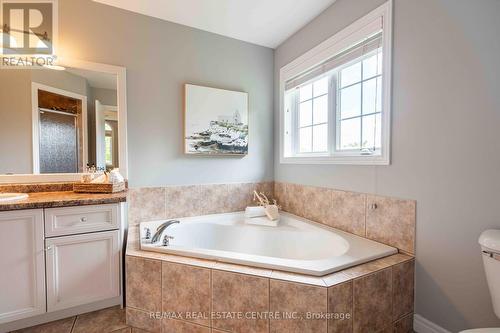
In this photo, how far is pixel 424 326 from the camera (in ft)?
4.68

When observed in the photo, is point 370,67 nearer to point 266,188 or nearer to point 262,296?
point 266,188

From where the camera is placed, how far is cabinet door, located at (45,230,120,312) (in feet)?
5.15

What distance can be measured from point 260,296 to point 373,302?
25.0 inches

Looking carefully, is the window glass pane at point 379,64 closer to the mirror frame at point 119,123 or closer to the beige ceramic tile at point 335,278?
the beige ceramic tile at point 335,278

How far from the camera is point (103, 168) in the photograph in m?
2.07

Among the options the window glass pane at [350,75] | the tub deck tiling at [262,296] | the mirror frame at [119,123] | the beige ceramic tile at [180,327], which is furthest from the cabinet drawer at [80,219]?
the window glass pane at [350,75]

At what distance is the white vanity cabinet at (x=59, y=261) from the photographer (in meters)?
1.47

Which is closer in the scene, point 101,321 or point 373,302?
point 373,302

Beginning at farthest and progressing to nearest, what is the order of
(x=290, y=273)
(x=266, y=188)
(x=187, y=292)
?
(x=266, y=188)
(x=187, y=292)
(x=290, y=273)

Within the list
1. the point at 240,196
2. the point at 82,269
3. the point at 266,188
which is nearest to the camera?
the point at 82,269

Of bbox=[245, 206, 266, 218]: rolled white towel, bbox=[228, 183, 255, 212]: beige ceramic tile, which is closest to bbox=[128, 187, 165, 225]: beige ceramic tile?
bbox=[228, 183, 255, 212]: beige ceramic tile

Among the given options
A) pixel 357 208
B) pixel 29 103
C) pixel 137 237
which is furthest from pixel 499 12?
pixel 29 103

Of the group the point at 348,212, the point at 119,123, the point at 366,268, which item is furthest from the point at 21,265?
the point at 348,212

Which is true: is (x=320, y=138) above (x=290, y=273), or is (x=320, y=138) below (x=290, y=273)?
above
